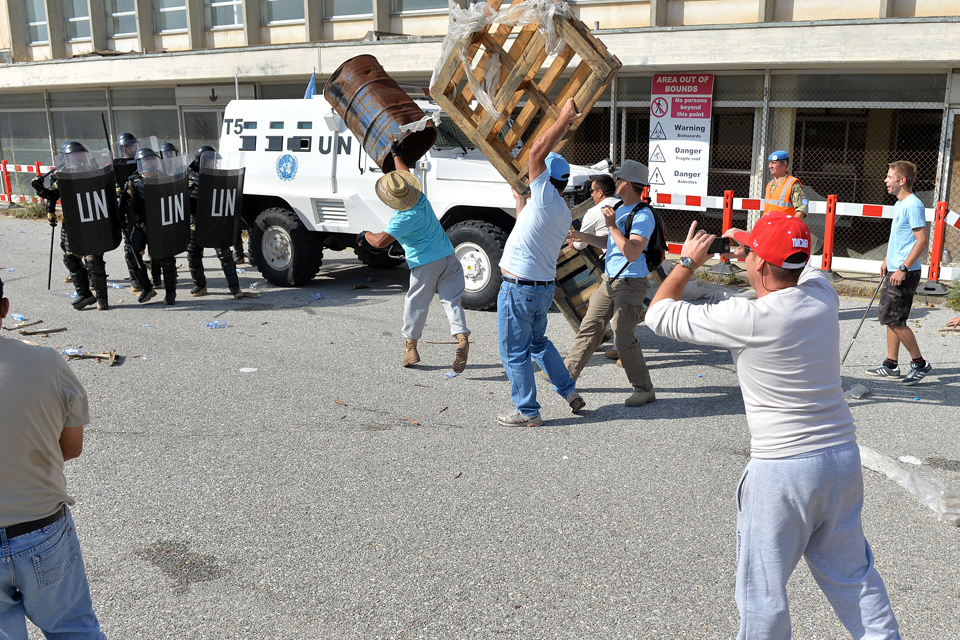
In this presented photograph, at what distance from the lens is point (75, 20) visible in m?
22.0

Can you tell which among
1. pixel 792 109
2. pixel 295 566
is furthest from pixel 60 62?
pixel 295 566

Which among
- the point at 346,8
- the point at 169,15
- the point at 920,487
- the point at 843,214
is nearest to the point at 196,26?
the point at 169,15

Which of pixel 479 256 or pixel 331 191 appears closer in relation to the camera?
pixel 479 256

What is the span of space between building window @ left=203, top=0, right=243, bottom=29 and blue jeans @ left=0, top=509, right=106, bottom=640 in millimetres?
18543

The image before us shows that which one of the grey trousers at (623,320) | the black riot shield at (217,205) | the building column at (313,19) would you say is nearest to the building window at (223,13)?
the building column at (313,19)

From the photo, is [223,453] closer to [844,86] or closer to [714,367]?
[714,367]

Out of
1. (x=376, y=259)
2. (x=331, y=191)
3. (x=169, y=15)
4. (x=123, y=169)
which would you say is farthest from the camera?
(x=169, y=15)

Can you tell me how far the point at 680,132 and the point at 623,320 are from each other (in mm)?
7455

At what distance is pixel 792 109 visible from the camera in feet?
39.7

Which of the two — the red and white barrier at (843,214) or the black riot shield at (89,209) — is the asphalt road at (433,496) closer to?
the black riot shield at (89,209)

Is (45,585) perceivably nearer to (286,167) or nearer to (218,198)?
(218,198)

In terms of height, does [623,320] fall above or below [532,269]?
below

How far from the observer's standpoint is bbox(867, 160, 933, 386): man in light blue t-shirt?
6387 mm

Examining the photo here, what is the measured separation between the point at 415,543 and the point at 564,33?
465cm
